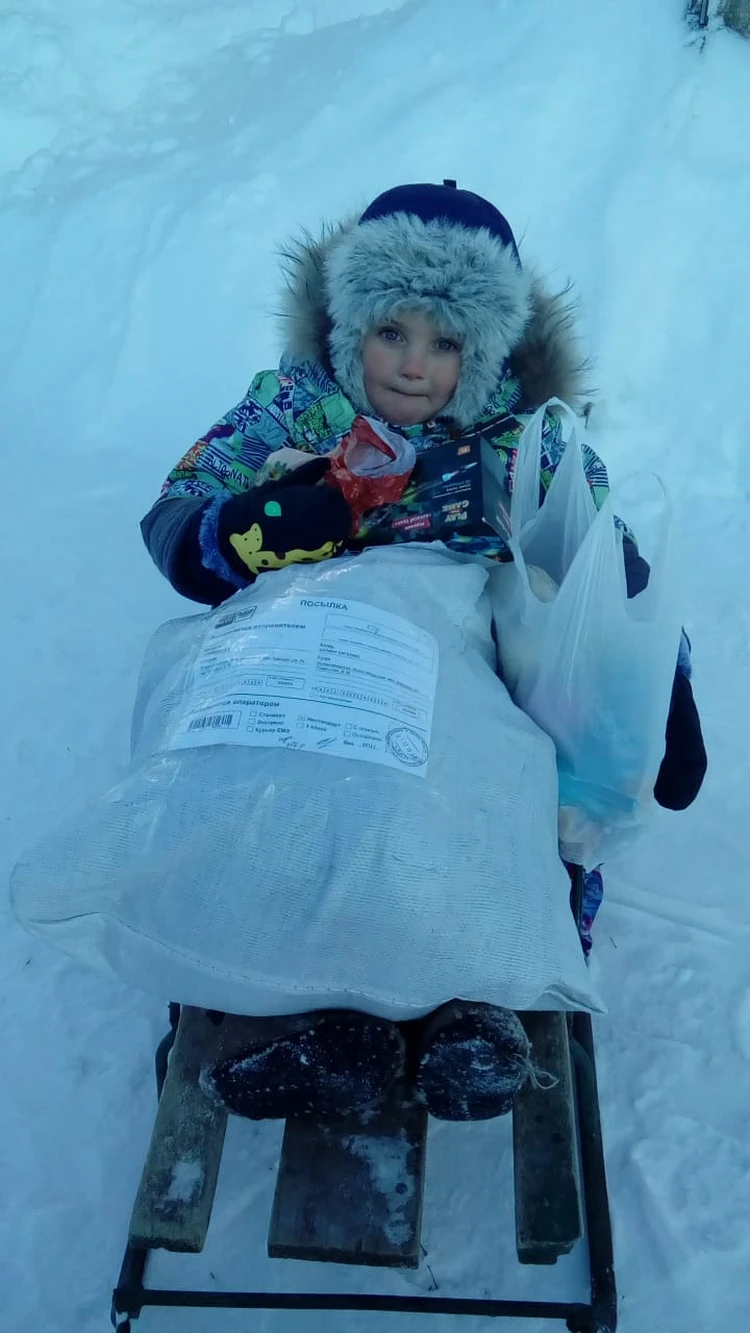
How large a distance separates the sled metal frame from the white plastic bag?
20 centimetres

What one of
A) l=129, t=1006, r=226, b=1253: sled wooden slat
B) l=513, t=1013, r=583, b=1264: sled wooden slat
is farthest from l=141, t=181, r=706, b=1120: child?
l=129, t=1006, r=226, b=1253: sled wooden slat

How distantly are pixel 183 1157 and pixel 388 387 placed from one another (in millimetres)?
1112

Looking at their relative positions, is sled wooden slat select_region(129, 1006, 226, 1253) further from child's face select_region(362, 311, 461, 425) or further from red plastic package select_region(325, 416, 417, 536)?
child's face select_region(362, 311, 461, 425)

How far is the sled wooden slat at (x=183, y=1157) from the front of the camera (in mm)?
1062

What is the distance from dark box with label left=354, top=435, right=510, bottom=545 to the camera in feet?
Answer: 4.19

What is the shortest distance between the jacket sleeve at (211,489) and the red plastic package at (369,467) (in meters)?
0.19

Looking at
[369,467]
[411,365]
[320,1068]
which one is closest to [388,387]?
[411,365]

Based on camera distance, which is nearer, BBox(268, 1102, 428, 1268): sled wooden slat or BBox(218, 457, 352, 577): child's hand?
BBox(268, 1102, 428, 1268): sled wooden slat

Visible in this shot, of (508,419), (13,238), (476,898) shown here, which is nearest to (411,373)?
(508,419)

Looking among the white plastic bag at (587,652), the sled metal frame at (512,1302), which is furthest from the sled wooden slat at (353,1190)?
the white plastic bag at (587,652)

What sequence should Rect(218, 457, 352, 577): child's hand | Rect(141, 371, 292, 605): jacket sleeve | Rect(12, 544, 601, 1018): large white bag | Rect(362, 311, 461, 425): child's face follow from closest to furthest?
Rect(12, 544, 601, 1018): large white bag, Rect(218, 457, 352, 577): child's hand, Rect(141, 371, 292, 605): jacket sleeve, Rect(362, 311, 461, 425): child's face

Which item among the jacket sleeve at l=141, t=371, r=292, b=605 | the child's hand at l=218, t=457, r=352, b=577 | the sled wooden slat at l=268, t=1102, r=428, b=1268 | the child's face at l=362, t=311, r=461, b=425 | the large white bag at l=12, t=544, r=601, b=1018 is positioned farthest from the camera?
the child's face at l=362, t=311, r=461, b=425

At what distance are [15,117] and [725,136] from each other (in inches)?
92.3

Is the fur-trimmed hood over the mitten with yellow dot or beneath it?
over
